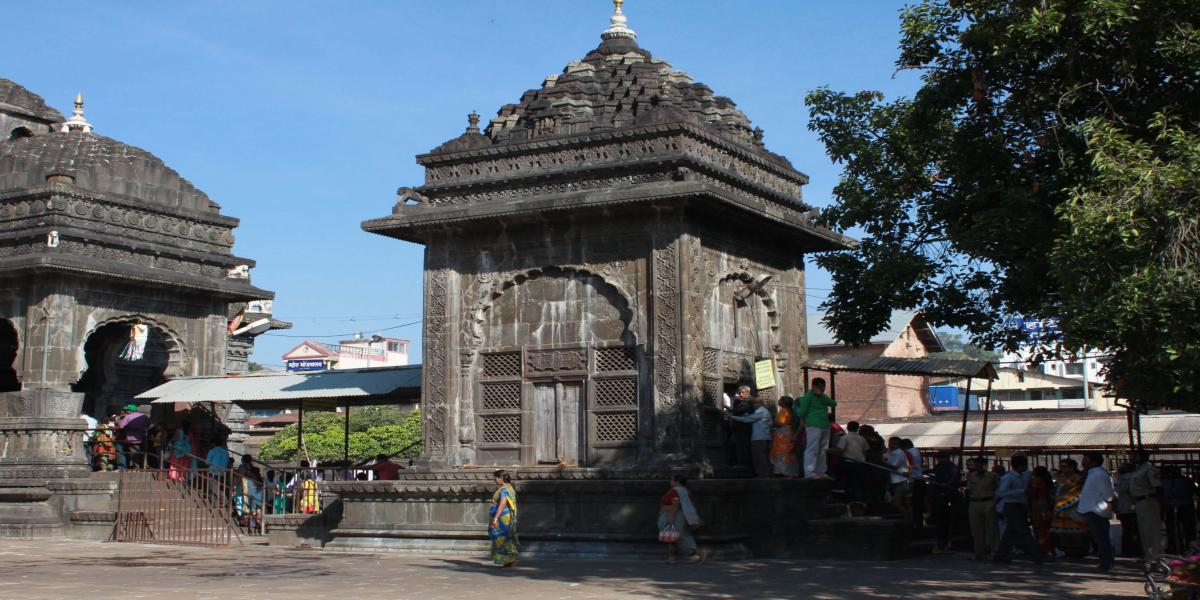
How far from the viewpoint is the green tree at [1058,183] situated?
10.2m

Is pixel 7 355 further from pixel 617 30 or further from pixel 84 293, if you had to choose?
pixel 617 30

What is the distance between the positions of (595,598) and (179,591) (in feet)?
13.2

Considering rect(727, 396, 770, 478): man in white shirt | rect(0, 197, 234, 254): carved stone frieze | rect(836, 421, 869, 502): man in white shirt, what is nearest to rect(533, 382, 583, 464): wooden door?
rect(727, 396, 770, 478): man in white shirt

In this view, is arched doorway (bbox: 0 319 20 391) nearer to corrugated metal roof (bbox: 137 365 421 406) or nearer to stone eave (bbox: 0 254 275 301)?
stone eave (bbox: 0 254 275 301)

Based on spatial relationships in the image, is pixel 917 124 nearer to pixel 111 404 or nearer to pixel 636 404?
pixel 636 404

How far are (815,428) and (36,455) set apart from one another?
43.5 ft

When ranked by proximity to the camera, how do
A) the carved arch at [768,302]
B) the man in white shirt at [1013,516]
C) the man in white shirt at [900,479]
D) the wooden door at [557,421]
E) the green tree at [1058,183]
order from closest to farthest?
the green tree at [1058,183] → the man in white shirt at [1013,516] → the man in white shirt at [900,479] → the wooden door at [557,421] → the carved arch at [768,302]

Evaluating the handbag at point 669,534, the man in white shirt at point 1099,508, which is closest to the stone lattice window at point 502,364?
the handbag at point 669,534

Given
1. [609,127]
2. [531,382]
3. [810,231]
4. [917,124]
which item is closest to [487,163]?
[609,127]

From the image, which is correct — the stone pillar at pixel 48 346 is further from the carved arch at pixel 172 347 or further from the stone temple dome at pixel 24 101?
the stone temple dome at pixel 24 101

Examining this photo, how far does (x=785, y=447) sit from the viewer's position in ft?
55.7

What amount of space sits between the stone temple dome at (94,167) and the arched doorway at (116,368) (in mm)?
2621

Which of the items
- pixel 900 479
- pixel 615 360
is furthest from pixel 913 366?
pixel 615 360

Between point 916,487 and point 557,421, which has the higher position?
point 557,421
